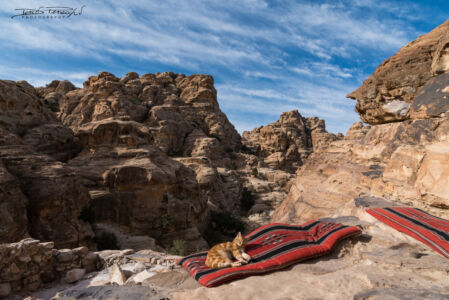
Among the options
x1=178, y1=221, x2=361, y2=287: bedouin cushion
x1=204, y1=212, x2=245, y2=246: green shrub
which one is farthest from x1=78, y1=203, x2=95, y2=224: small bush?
x1=178, y1=221, x2=361, y2=287: bedouin cushion

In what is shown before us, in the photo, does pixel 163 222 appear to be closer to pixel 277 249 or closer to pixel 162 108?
pixel 277 249

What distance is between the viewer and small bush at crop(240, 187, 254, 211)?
28956mm

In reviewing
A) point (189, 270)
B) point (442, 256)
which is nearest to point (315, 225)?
point (442, 256)

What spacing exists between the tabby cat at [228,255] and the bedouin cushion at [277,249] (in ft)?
0.36

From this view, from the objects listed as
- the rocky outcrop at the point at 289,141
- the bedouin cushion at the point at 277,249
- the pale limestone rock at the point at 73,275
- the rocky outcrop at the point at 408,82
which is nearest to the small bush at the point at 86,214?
the pale limestone rock at the point at 73,275

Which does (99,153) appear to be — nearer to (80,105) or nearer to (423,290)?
(423,290)

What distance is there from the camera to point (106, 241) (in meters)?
12.8

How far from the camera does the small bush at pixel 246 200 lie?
29.0 m

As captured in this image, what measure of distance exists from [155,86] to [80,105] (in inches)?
530

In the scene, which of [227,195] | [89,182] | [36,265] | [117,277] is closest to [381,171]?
[117,277]

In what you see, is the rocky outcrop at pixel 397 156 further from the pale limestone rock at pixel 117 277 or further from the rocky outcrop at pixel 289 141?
the rocky outcrop at pixel 289 141

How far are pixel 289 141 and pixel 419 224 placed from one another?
5296 centimetres

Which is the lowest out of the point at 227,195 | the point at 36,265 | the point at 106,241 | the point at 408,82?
the point at 106,241

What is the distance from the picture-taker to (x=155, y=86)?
4675 centimetres
